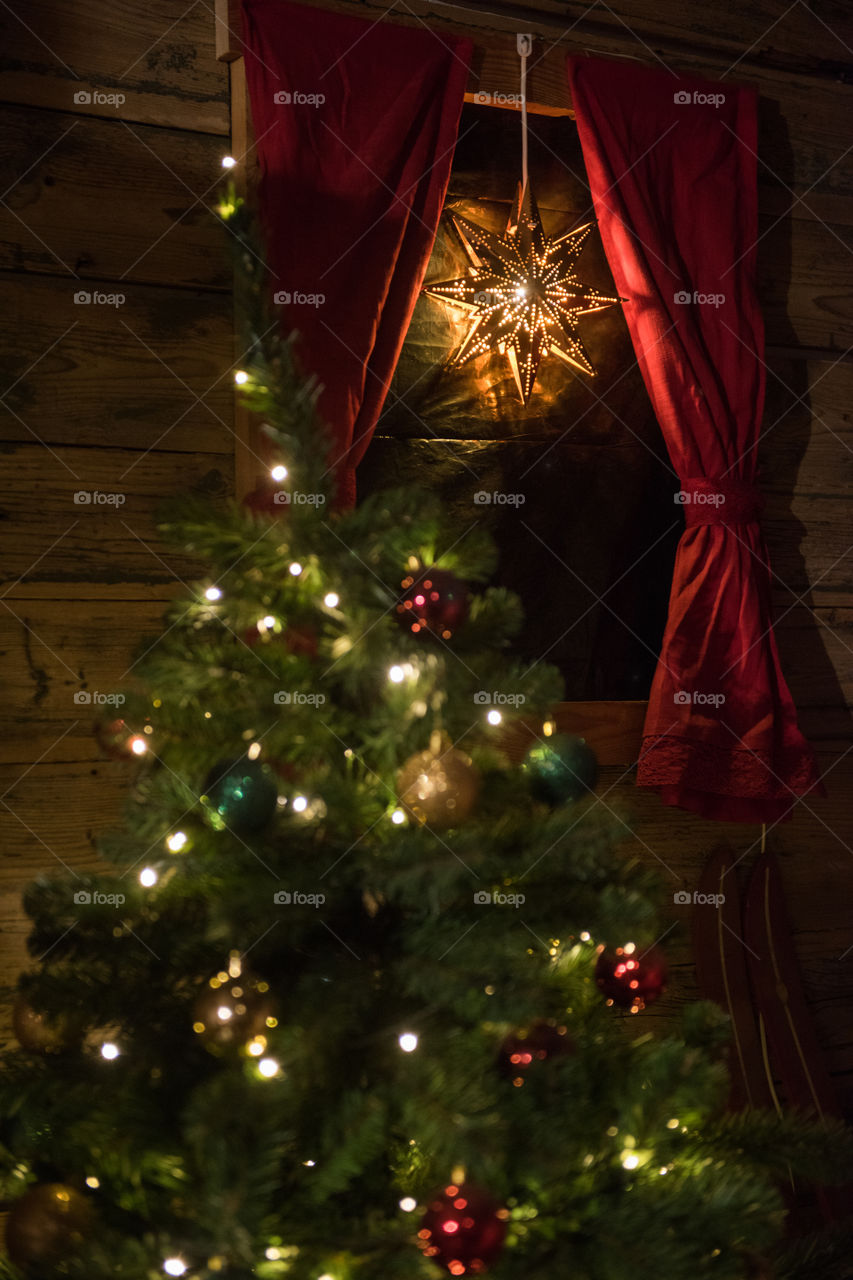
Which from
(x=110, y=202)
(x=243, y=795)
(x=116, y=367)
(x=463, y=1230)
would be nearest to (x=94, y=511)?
(x=116, y=367)

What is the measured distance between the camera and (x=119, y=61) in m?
1.72

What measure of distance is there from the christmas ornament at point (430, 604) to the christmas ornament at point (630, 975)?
0.50 meters

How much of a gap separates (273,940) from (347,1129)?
0.70ft

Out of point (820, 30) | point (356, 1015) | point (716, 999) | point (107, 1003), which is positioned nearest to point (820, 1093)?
point (716, 999)

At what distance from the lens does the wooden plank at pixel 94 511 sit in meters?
1.67

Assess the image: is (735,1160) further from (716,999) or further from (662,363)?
(662,363)

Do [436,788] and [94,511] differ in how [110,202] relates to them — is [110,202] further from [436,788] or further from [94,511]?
[436,788]

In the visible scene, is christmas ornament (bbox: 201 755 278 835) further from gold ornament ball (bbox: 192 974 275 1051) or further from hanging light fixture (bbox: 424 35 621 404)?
hanging light fixture (bbox: 424 35 621 404)

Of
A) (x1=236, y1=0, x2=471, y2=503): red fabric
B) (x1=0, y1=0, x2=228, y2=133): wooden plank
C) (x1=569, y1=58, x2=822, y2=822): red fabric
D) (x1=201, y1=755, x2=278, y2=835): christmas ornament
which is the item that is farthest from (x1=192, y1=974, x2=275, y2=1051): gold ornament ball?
(x1=0, y1=0, x2=228, y2=133): wooden plank

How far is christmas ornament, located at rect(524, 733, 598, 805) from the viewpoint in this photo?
128 cm

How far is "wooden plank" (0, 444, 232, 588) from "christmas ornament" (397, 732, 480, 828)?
2.58 ft

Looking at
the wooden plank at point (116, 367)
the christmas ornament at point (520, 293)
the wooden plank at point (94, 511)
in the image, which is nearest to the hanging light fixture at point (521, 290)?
the christmas ornament at point (520, 293)

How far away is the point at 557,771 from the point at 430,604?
0.29 m

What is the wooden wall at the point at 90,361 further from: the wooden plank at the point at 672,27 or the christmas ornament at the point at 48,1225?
the christmas ornament at the point at 48,1225
